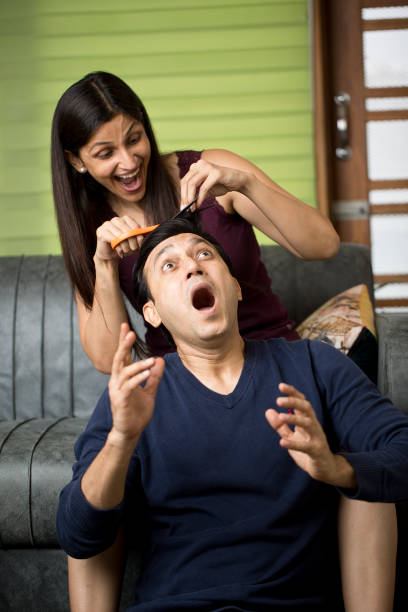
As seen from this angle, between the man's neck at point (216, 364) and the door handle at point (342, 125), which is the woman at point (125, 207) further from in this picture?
the door handle at point (342, 125)

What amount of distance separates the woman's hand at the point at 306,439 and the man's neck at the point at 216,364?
0.29m

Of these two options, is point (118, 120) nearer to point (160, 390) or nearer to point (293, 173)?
point (160, 390)

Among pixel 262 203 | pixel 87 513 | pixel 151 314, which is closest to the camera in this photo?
pixel 87 513

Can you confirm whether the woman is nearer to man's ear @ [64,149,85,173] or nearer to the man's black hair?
man's ear @ [64,149,85,173]

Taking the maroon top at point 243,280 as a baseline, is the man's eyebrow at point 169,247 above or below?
above

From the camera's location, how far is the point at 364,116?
341 centimetres

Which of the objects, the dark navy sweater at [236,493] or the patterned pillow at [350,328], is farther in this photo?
the patterned pillow at [350,328]

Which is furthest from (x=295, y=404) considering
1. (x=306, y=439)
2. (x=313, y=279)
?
(x=313, y=279)

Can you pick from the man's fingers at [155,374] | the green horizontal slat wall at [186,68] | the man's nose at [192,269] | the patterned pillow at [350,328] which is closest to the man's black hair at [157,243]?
the man's nose at [192,269]

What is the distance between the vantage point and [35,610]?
5.42ft

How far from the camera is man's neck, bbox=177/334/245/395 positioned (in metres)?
1.25

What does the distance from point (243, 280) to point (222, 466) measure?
76cm

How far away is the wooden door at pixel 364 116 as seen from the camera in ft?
11.1

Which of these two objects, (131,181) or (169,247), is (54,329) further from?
(169,247)
